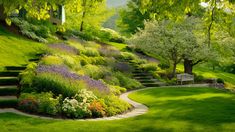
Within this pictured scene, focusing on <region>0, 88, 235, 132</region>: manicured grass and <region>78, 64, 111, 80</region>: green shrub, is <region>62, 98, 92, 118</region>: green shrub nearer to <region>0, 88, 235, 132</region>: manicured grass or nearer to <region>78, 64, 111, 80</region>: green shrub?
<region>0, 88, 235, 132</region>: manicured grass

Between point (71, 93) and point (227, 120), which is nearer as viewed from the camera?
point (227, 120)

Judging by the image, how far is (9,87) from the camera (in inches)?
576

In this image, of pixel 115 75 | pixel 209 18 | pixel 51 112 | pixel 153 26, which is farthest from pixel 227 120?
pixel 153 26

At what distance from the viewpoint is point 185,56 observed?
107ft

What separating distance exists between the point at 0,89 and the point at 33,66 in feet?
11.3

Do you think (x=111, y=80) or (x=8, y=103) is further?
(x=111, y=80)

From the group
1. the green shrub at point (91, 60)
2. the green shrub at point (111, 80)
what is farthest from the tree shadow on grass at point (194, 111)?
the green shrub at point (91, 60)

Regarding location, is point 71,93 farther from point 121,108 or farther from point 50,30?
point 50,30

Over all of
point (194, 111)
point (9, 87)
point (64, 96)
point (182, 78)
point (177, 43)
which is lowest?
point (194, 111)

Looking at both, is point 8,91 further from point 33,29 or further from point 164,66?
point 164,66

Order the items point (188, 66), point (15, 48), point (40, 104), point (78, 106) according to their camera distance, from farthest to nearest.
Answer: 1. point (188, 66)
2. point (15, 48)
3. point (78, 106)
4. point (40, 104)

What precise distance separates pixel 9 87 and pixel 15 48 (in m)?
9.50

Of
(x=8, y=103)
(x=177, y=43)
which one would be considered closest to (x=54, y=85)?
(x=8, y=103)

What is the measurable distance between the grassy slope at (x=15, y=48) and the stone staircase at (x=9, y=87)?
2.03 metres
